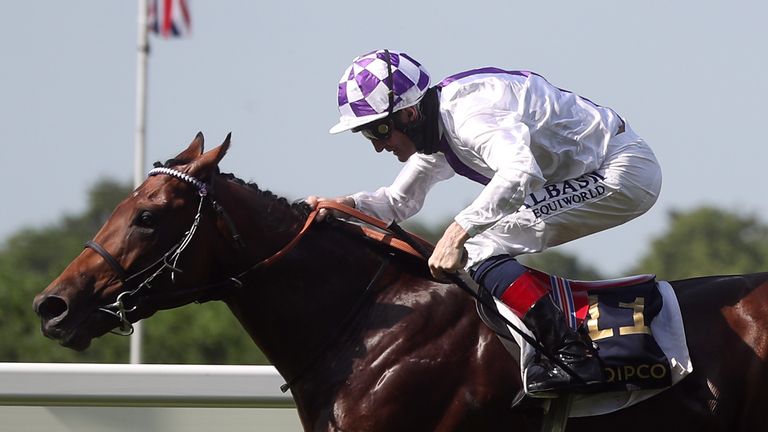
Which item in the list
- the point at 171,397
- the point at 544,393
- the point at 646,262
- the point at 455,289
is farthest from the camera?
the point at 646,262

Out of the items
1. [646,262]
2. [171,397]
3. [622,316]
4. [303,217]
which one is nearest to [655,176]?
[622,316]

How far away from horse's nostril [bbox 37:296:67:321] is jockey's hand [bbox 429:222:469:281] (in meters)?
1.20

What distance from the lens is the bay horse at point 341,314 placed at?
435 centimetres

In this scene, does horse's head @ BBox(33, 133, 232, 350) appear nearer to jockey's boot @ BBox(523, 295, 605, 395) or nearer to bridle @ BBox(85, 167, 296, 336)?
bridle @ BBox(85, 167, 296, 336)

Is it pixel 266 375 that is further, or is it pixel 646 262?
pixel 646 262

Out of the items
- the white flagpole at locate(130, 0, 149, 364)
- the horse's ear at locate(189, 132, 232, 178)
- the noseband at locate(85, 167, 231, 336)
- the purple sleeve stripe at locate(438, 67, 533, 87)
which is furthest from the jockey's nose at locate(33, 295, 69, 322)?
the white flagpole at locate(130, 0, 149, 364)

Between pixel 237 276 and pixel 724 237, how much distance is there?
116 ft

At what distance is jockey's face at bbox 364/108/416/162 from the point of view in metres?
4.58

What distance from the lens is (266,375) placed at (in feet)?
18.2

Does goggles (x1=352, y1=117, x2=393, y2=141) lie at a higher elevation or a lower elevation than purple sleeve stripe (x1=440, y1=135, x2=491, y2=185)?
higher

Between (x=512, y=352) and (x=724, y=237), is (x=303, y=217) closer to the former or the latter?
(x=512, y=352)

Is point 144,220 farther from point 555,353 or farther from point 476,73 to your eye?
point 555,353

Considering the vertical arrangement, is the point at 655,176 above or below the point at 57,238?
above

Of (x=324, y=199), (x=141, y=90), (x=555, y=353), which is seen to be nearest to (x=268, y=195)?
(x=324, y=199)
